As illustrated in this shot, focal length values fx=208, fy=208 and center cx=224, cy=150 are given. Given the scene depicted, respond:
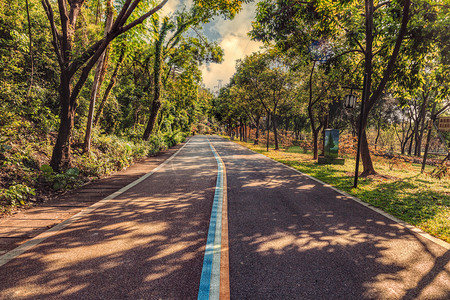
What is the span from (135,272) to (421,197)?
26.5ft

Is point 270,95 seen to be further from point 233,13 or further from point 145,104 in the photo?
point 233,13

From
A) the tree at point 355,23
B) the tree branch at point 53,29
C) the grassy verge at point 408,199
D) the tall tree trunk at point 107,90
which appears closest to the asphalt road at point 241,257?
the grassy verge at point 408,199

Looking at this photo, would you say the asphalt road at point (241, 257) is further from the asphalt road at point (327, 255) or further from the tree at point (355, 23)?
the tree at point (355, 23)

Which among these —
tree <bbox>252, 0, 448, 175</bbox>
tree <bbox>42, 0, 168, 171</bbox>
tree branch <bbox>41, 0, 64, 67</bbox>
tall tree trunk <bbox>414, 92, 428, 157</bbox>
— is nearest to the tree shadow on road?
tree <bbox>42, 0, 168, 171</bbox>

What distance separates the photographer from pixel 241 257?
2910mm

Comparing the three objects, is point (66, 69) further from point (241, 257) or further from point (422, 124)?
point (422, 124)

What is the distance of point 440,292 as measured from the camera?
2.37 m

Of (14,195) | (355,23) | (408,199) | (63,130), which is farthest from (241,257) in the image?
(355,23)

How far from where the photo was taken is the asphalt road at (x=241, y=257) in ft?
7.59

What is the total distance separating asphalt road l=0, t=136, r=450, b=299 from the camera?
2.31 meters

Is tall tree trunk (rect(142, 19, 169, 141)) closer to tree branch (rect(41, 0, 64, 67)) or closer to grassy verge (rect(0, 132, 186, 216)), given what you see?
grassy verge (rect(0, 132, 186, 216))

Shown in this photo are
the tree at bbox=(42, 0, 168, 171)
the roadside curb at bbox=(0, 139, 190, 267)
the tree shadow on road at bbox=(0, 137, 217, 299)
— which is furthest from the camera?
the tree at bbox=(42, 0, 168, 171)

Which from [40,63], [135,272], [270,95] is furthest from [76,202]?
[270,95]

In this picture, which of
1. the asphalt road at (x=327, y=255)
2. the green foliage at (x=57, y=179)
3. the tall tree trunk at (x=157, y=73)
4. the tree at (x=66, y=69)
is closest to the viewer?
the asphalt road at (x=327, y=255)
